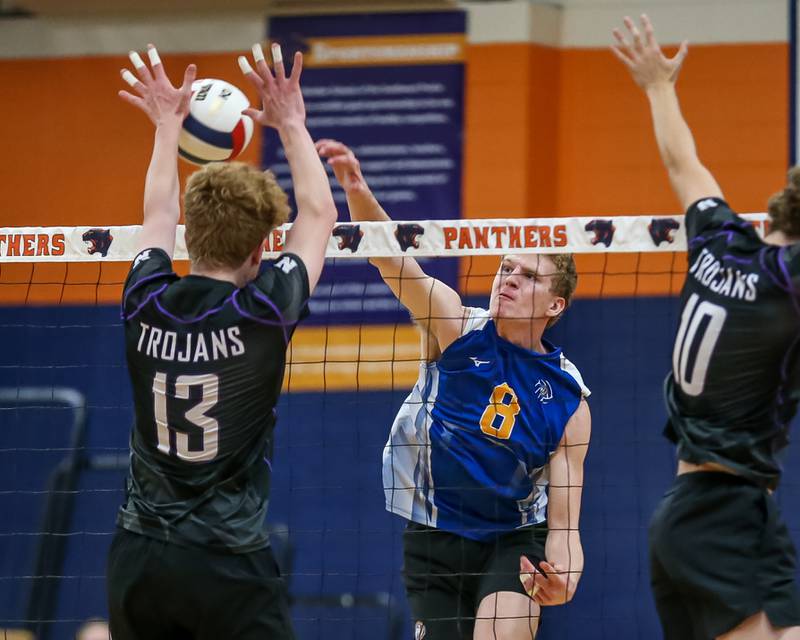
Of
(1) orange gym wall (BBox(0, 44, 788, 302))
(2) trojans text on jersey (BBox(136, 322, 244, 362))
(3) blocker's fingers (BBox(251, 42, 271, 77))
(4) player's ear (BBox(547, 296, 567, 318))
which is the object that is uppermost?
(1) orange gym wall (BBox(0, 44, 788, 302))

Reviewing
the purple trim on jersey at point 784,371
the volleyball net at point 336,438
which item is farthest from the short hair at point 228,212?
the volleyball net at point 336,438

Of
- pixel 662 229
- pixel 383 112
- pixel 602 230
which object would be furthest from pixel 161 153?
Answer: pixel 383 112

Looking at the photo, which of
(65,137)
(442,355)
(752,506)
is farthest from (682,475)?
(65,137)

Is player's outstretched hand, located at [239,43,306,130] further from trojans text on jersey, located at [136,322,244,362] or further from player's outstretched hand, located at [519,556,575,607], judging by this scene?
player's outstretched hand, located at [519,556,575,607]

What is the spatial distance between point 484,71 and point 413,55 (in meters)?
0.56

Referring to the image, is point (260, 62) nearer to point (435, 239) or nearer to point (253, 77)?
point (253, 77)

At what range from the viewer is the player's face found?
491 centimetres

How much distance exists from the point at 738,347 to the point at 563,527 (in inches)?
53.9

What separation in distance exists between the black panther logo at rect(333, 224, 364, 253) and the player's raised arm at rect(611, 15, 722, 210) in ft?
4.39

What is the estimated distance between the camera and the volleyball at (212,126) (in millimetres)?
5059

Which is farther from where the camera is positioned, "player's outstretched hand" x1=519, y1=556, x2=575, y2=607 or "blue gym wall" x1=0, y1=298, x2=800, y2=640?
"blue gym wall" x1=0, y1=298, x2=800, y2=640

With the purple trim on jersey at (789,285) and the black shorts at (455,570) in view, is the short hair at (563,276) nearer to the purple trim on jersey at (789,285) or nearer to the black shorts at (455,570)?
the black shorts at (455,570)

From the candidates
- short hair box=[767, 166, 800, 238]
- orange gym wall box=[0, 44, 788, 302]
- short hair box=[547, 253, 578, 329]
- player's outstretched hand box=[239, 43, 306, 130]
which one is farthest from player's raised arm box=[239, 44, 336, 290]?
orange gym wall box=[0, 44, 788, 302]

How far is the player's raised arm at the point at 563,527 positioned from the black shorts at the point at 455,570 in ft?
0.37
